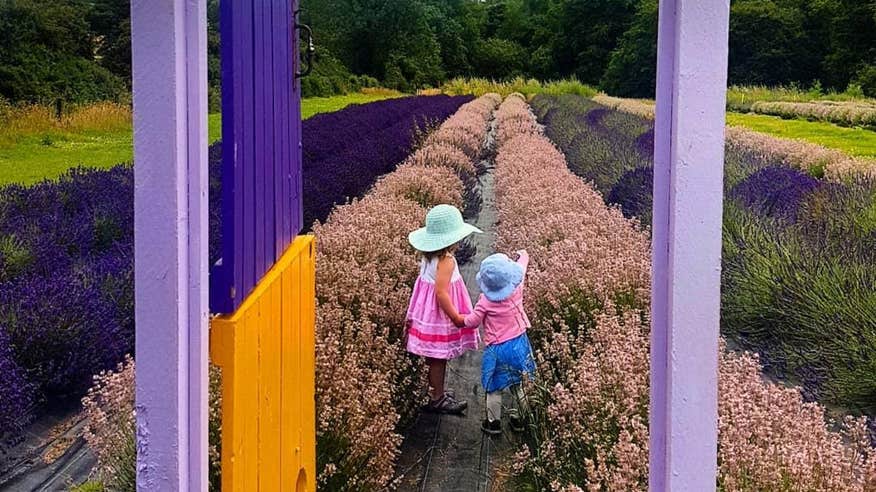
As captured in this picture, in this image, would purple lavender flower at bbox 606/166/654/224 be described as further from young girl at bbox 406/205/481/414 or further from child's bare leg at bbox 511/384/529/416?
child's bare leg at bbox 511/384/529/416

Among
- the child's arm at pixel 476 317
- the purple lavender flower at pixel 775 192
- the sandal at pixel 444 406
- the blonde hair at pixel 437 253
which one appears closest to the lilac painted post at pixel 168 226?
the child's arm at pixel 476 317

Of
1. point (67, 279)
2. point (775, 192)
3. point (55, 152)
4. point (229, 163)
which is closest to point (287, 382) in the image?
point (229, 163)

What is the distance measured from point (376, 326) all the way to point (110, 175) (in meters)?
4.78

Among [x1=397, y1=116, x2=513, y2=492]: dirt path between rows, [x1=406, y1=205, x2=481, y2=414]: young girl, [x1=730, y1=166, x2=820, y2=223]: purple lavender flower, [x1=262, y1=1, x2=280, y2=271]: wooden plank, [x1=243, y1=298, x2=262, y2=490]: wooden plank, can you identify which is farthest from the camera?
[x1=730, y1=166, x2=820, y2=223]: purple lavender flower

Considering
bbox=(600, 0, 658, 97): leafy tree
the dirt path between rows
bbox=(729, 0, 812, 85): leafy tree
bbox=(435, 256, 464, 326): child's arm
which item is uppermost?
bbox=(729, 0, 812, 85): leafy tree

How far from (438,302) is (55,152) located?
9.08 metres

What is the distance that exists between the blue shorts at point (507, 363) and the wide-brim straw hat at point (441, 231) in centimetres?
54

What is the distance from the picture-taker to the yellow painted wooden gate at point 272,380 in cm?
175

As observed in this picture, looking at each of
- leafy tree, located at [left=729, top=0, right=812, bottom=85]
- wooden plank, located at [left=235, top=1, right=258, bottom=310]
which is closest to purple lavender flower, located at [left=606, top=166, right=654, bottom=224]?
leafy tree, located at [left=729, top=0, right=812, bottom=85]

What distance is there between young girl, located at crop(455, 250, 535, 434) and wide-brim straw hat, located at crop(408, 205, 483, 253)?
0.25m

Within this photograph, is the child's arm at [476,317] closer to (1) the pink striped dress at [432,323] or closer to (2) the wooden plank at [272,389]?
(1) the pink striped dress at [432,323]

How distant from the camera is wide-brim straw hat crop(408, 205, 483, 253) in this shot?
444 cm

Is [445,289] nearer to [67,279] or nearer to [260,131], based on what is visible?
[67,279]

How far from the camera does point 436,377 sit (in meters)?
4.59
